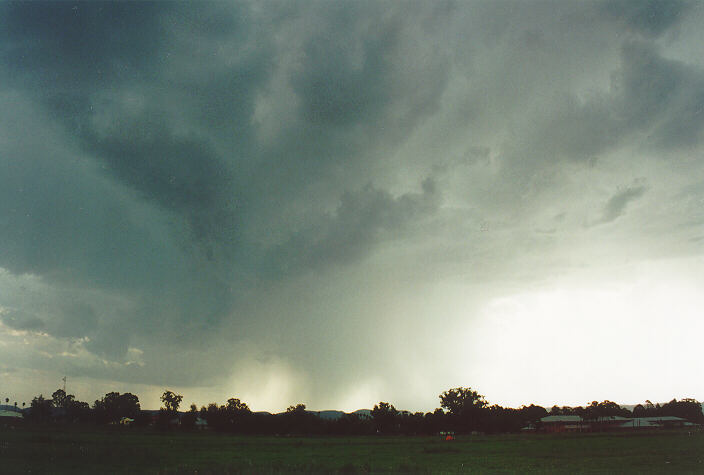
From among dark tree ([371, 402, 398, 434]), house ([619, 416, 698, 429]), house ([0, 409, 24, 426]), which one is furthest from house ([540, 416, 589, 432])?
house ([0, 409, 24, 426])

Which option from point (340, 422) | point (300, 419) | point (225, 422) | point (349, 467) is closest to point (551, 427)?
point (340, 422)

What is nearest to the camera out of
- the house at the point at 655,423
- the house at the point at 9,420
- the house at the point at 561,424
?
the house at the point at 9,420

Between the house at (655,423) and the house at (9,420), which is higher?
the house at (9,420)

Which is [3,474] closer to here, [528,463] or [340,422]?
[528,463]

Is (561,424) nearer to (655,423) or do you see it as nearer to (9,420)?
(655,423)

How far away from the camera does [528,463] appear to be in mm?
44781

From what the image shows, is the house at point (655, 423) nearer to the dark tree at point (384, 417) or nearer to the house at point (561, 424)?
the house at point (561, 424)

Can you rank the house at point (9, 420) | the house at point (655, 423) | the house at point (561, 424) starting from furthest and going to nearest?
the house at point (655, 423) < the house at point (561, 424) < the house at point (9, 420)

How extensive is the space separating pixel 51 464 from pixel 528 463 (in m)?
39.4

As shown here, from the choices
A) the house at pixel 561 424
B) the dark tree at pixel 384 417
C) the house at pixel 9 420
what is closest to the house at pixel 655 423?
the house at pixel 561 424

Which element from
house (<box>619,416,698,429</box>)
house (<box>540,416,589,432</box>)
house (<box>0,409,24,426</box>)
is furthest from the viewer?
house (<box>619,416,698,429</box>)

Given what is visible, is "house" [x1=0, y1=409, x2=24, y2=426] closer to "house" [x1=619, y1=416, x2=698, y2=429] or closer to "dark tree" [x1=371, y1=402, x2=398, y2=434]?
"dark tree" [x1=371, y1=402, x2=398, y2=434]

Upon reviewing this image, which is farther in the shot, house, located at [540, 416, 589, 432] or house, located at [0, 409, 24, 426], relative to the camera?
house, located at [540, 416, 589, 432]

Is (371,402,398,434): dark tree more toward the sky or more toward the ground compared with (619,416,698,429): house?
more toward the sky
